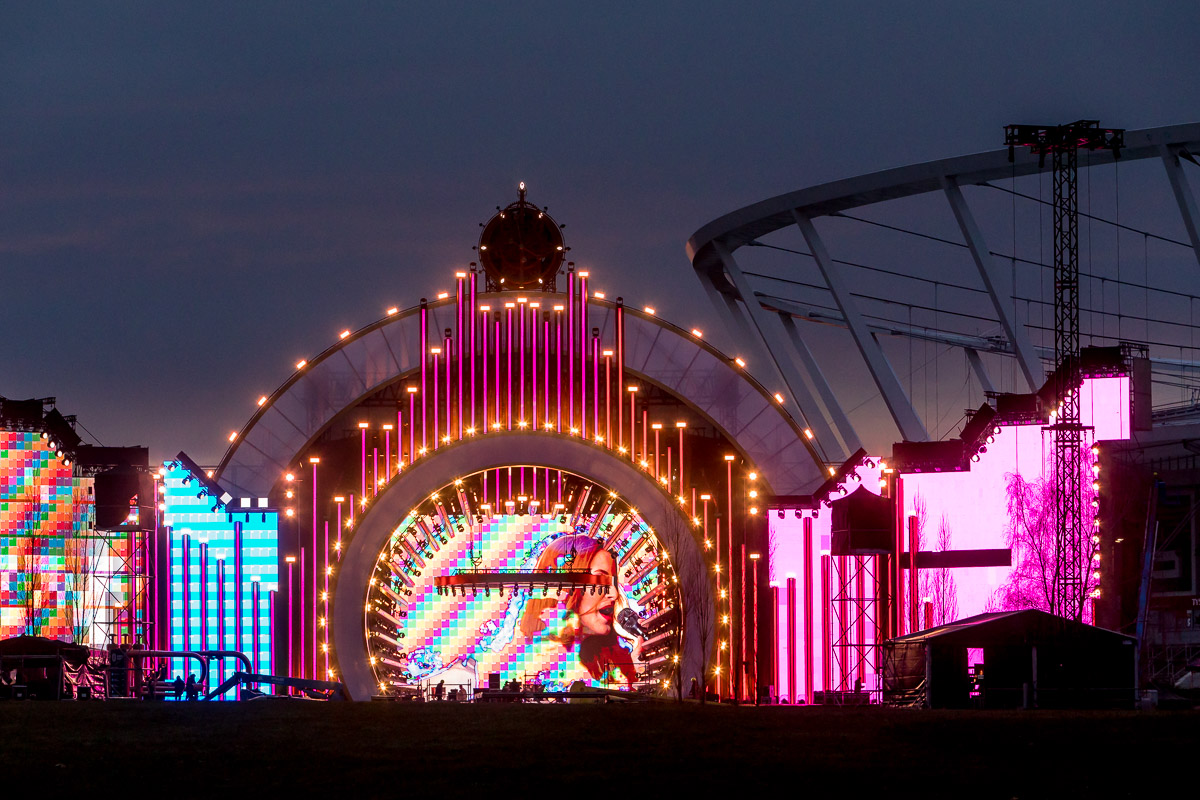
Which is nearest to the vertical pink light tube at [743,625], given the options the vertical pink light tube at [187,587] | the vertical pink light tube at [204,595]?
the vertical pink light tube at [204,595]

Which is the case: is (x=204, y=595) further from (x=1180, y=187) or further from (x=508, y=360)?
(x=1180, y=187)

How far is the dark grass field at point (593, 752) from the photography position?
A: 31.8 meters

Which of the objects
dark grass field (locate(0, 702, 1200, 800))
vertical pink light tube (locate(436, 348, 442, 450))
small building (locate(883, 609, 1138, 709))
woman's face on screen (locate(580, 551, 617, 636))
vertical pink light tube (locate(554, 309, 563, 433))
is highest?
vertical pink light tube (locate(554, 309, 563, 433))

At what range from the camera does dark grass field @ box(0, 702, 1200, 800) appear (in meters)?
31.8

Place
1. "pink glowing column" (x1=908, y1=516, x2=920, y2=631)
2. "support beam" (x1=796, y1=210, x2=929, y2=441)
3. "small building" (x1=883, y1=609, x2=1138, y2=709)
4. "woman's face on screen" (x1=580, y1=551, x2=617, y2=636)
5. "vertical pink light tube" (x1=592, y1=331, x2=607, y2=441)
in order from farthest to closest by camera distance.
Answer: "support beam" (x1=796, y1=210, x2=929, y2=441) < "vertical pink light tube" (x1=592, y1=331, x2=607, y2=441) < "woman's face on screen" (x1=580, y1=551, x2=617, y2=636) < "pink glowing column" (x1=908, y1=516, x2=920, y2=631) < "small building" (x1=883, y1=609, x2=1138, y2=709)

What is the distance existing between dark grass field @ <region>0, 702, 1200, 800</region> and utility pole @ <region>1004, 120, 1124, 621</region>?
1760 cm

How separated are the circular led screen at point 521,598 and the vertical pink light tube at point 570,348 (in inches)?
86.8

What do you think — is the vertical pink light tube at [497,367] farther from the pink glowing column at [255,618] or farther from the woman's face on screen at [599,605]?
the pink glowing column at [255,618]

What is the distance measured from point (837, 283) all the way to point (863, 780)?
4514 centimetres

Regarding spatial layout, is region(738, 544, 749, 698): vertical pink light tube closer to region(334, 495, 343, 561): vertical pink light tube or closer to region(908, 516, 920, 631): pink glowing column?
region(908, 516, 920, 631): pink glowing column

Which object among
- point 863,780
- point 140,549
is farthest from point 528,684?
point 863,780

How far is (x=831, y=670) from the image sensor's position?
61750 mm

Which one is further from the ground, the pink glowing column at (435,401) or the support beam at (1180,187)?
the support beam at (1180,187)

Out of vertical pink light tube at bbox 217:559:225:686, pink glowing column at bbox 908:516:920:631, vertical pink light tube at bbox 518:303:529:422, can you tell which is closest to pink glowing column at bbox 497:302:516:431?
vertical pink light tube at bbox 518:303:529:422
